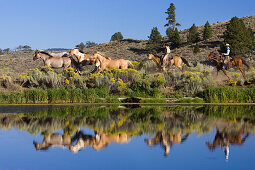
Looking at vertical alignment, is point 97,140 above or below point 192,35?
below

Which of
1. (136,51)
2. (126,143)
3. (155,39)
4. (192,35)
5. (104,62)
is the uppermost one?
(192,35)

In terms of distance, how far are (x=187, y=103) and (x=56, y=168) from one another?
1767 cm

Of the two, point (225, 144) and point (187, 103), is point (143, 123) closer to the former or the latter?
point (225, 144)

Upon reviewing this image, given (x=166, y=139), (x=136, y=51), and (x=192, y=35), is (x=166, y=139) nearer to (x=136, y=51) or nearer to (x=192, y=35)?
(x=192, y=35)

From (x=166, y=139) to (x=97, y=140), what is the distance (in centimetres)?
197

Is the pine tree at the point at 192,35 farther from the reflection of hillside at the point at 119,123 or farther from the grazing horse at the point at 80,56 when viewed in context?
the reflection of hillside at the point at 119,123

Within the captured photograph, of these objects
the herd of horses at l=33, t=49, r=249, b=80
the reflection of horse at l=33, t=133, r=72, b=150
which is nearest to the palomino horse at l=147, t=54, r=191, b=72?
the herd of horses at l=33, t=49, r=249, b=80

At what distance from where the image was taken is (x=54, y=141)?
1081 cm

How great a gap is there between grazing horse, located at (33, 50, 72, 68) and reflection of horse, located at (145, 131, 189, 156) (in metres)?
18.7

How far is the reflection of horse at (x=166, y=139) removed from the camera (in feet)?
34.6

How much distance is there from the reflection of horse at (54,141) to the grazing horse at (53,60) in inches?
718

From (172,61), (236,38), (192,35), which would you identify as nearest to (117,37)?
(192,35)

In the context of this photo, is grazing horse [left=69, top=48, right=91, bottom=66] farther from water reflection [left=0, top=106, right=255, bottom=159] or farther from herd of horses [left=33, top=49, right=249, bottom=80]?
water reflection [left=0, top=106, right=255, bottom=159]

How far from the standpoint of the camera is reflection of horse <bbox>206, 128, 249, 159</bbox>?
10.3 meters
